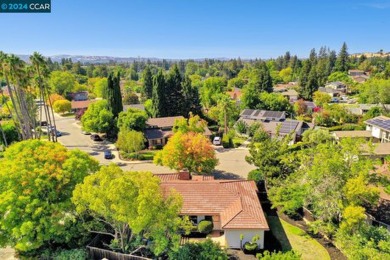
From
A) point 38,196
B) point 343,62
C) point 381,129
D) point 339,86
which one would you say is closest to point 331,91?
point 339,86

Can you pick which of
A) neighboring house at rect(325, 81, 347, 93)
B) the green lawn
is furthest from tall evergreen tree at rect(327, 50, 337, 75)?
the green lawn

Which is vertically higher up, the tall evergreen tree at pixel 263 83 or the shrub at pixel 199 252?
the tall evergreen tree at pixel 263 83

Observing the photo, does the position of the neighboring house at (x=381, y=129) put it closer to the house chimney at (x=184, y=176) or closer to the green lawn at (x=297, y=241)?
the green lawn at (x=297, y=241)

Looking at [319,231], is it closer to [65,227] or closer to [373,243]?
[373,243]

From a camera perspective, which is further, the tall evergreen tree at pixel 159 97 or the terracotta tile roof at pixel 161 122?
the tall evergreen tree at pixel 159 97

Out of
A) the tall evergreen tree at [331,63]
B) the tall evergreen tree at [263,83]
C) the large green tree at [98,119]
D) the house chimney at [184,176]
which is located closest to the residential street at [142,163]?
the large green tree at [98,119]

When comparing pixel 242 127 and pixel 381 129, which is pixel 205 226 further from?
pixel 381 129

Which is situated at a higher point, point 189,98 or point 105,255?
point 189,98
